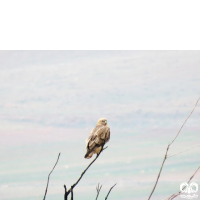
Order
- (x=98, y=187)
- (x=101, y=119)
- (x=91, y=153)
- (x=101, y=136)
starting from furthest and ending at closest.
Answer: (x=101, y=119) → (x=101, y=136) → (x=91, y=153) → (x=98, y=187)

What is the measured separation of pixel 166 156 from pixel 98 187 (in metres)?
0.25

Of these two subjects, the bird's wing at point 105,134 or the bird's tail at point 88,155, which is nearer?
the bird's tail at point 88,155

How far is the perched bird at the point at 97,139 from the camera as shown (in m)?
2.69

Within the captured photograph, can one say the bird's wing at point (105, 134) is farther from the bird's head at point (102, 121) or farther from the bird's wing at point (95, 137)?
the bird's head at point (102, 121)

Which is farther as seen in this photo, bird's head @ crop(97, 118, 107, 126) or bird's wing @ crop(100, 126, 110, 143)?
bird's head @ crop(97, 118, 107, 126)

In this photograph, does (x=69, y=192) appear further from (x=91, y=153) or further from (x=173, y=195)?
(x=91, y=153)

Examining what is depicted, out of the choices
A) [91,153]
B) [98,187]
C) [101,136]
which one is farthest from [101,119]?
[98,187]

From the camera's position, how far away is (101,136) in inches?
113

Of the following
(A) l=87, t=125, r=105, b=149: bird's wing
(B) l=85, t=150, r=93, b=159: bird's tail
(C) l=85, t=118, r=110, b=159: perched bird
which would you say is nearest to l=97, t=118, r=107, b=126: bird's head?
(C) l=85, t=118, r=110, b=159: perched bird

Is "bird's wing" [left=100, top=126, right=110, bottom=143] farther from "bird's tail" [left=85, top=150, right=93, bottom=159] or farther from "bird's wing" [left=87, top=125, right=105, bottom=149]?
"bird's tail" [left=85, top=150, right=93, bottom=159]

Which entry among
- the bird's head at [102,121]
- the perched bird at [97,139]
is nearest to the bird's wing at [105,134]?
the perched bird at [97,139]

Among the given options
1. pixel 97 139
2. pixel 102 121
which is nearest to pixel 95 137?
pixel 97 139

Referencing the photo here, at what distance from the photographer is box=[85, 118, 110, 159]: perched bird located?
2.69 meters

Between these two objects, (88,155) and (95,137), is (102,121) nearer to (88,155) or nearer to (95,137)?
(95,137)
